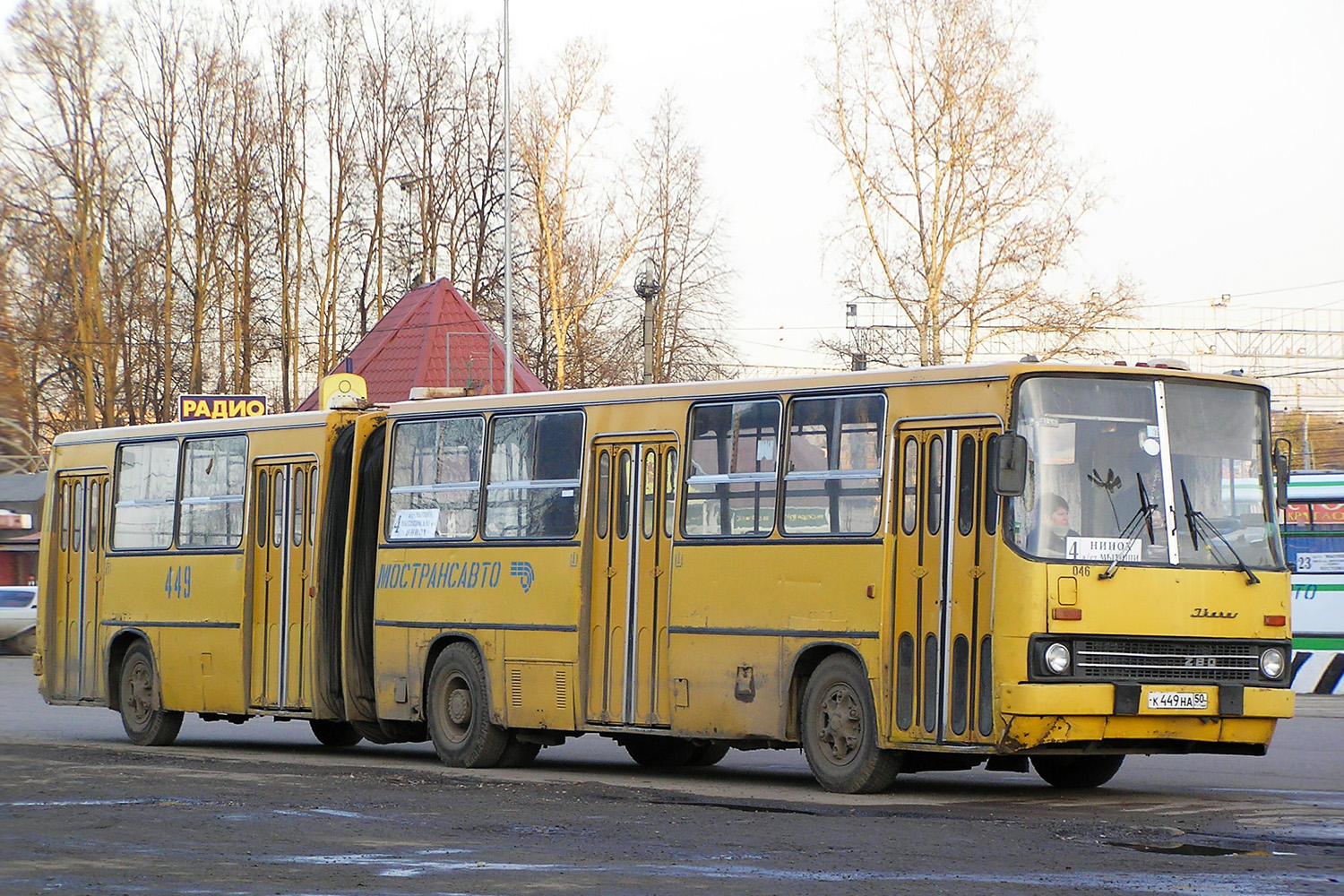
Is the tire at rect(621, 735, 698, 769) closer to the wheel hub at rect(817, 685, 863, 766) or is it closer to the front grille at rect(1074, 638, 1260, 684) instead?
the wheel hub at rect(817, 685, 863, 766)

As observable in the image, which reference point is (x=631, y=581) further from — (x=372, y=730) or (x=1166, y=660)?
(x=1166, y=660)

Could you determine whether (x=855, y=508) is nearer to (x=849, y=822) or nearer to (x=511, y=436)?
(x=849, y=822)

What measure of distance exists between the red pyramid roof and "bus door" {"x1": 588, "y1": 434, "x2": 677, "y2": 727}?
33.4 meters

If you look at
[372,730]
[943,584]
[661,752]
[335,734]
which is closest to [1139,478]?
[943,584]

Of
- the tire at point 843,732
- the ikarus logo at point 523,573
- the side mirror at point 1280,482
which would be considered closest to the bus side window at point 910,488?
the tire at point 843,732

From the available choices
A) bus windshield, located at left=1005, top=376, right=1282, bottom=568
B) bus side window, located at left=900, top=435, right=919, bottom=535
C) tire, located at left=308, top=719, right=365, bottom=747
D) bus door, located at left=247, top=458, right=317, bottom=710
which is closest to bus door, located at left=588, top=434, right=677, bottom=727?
bus side window, located at left=900, top=435, right=919, bottom=535

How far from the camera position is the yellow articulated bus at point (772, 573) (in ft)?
41.7

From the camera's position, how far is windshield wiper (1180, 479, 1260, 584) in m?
13.0

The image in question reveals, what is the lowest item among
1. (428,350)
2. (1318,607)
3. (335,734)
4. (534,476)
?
(335,734)

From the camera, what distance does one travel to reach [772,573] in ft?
46.3

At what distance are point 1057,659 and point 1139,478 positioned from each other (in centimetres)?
134

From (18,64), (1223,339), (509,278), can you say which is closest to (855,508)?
(509,278)

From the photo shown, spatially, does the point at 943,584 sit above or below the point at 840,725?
above

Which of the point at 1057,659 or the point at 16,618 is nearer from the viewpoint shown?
the point at 1057,659
